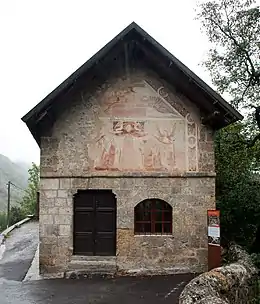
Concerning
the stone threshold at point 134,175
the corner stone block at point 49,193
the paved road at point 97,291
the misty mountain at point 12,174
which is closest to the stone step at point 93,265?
Answer: the paved road at point 97,291

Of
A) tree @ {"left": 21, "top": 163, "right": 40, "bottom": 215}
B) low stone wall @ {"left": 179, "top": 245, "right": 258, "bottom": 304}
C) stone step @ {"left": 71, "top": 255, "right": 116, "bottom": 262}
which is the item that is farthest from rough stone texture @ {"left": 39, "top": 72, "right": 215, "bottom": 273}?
tree @ {"left": 21, "top": 163, "right": 40, "bottom": 215}

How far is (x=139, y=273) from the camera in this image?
40.9 feet

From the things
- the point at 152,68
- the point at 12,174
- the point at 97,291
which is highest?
the point at 12,174

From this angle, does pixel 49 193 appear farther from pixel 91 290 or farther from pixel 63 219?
pixel 91 290

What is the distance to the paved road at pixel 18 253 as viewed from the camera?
13.4 metres

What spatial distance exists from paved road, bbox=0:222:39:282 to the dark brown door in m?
1.94

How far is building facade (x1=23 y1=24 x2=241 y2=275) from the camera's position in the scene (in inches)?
498

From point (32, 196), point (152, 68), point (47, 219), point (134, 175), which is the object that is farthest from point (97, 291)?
point (32, 196)

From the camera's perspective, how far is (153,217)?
12.9 metres

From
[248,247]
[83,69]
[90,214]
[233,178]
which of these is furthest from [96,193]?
[233,178]

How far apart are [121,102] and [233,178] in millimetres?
6229

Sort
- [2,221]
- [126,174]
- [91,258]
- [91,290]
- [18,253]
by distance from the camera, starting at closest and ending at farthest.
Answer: [91,290] < [91,258] < [126,174] < [18,253] < [2,221]

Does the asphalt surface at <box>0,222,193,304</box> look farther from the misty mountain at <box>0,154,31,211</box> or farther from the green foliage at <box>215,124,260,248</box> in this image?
the misty mountain at <box>0,154,31,211</box>

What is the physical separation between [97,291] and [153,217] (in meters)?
3.06
